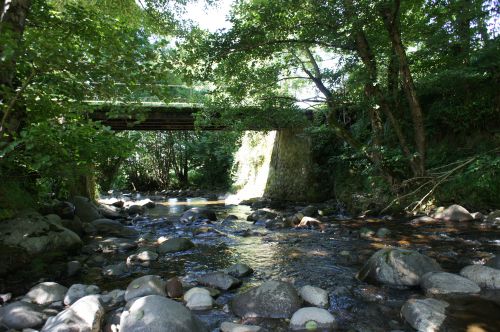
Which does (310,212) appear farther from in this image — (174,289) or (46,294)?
(46,294)

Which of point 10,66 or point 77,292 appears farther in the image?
point 77,292

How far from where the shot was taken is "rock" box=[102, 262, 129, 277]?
5.54 m

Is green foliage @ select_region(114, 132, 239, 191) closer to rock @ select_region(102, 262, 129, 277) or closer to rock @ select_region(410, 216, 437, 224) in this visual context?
rock @ select_region(410, 216, 437, 224)

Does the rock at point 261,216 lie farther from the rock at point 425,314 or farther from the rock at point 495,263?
the rock at point 425,314

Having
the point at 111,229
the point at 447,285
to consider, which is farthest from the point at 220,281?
the point at 111,229

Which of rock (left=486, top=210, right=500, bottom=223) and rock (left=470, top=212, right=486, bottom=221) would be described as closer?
rock (left=486, top=210, right=500, bottom=223)

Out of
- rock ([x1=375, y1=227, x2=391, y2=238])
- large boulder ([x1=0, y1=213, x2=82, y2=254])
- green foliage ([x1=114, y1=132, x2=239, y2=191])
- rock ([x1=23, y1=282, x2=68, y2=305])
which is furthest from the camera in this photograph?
green foliage ([x1=114, y1=132, x2=239, y2=191])

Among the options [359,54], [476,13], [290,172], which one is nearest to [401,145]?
[359,54]

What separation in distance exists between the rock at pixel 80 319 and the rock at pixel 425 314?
118 inches

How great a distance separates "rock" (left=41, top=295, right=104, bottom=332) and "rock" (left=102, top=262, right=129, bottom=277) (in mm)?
1917

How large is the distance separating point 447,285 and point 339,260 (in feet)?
6.52

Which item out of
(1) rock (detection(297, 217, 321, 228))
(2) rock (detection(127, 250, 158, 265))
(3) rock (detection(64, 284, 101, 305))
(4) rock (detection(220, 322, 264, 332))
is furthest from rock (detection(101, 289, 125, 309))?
(1) rock (detection(297, 217, 321, 228))

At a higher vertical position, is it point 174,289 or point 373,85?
point 373,85

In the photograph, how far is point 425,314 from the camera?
343cm
